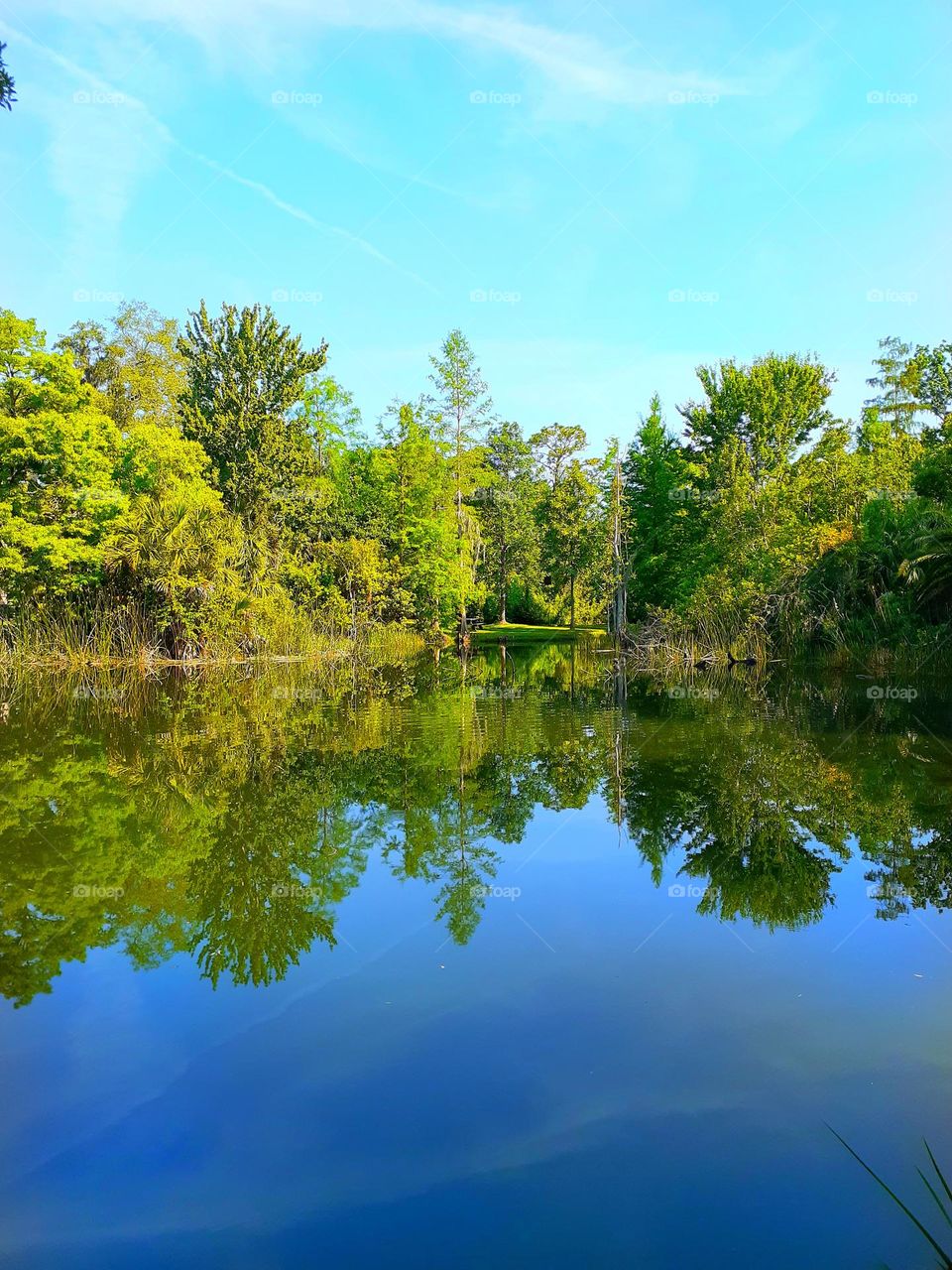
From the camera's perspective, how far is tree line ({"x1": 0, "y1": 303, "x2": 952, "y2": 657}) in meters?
20.5

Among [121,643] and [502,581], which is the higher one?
[502,581]

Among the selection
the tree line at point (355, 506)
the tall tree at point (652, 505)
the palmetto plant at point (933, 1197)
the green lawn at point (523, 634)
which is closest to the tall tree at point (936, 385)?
the tree line at point (355, 506)

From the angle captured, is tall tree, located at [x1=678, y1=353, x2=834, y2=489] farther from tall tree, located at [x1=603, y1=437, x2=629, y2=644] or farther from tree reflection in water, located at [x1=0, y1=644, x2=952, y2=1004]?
tree reflection in water, located at [x1=0, y1=644, x2=952, y2=1004]

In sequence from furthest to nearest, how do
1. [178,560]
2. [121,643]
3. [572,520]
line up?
1. [572,520]
2. [121,643]
3. [178,560]

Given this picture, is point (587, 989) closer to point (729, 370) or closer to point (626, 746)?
point (626, 746)

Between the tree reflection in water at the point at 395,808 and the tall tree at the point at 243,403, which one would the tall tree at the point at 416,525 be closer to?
the tall tree at the point at 243,403

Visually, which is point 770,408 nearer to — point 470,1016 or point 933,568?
point 933,568

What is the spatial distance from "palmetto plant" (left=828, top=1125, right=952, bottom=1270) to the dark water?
0.04 m

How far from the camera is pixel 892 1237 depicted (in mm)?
2715

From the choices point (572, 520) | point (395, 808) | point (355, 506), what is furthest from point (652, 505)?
point (395, 808)

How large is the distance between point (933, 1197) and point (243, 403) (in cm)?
2728

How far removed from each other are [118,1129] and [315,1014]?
1024mm

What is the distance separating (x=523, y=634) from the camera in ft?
143

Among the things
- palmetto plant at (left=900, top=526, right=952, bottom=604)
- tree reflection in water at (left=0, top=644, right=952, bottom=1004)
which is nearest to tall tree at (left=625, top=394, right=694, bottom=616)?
palmetto plant at (left=900, top=526, right=952, bottom=604)
